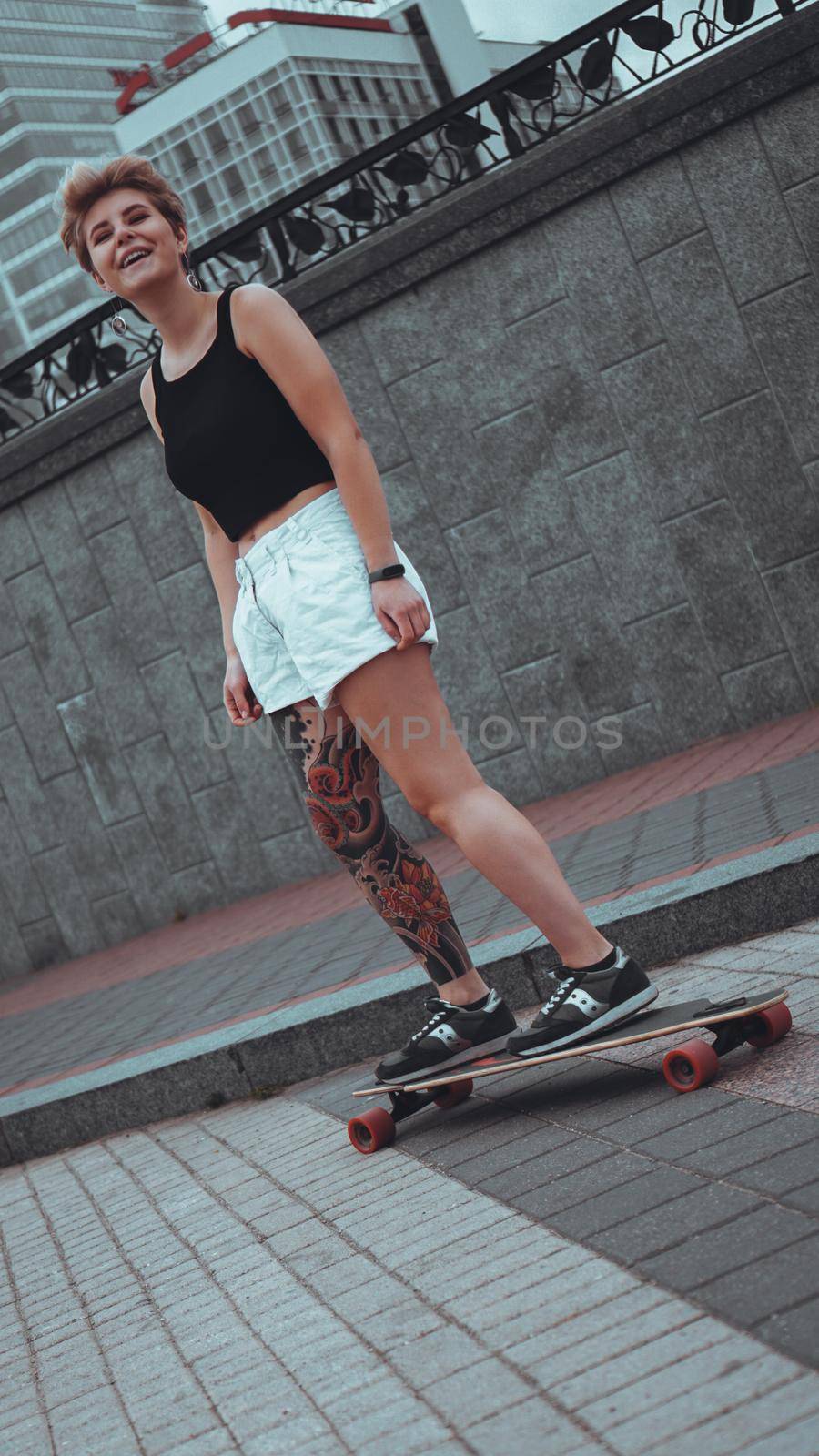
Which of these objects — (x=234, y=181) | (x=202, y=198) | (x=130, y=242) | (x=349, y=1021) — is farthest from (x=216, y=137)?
(x=130, y=242)

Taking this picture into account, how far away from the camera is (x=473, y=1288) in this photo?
7.66 ft

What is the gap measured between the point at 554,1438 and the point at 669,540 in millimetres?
6343

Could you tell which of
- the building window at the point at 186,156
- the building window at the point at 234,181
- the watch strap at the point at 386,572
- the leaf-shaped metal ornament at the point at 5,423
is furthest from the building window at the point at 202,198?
the watch strap at the point at 386,572

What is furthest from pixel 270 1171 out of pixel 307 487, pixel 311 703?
pixel 307 487

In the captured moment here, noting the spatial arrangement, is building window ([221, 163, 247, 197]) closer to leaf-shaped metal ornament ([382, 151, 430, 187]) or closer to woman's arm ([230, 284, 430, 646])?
leaf-shaped metal ornament ([382, 151, 430, 187])

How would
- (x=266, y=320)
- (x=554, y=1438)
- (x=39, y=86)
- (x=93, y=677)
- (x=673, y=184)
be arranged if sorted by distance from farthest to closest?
(x=39, y=86) → (x=93, y=677) → (x=673, y=184) → (x=266, y=320) → (x=554, y=1438)

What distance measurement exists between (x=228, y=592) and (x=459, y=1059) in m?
1.26

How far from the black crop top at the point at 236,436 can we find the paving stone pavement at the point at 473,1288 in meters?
1.51

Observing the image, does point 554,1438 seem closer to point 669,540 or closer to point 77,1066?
point 77,1066

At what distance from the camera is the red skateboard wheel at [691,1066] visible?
2.87m

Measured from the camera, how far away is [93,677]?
9.23 metres

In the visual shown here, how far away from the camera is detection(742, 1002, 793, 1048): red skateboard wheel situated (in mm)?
2934

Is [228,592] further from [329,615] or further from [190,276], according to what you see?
[190,276]

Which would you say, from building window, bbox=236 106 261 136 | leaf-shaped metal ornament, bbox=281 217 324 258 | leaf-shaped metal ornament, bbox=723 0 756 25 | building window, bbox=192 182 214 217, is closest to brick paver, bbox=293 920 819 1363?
leaf-shaped metal ornament, bbox=723 0 756 25
